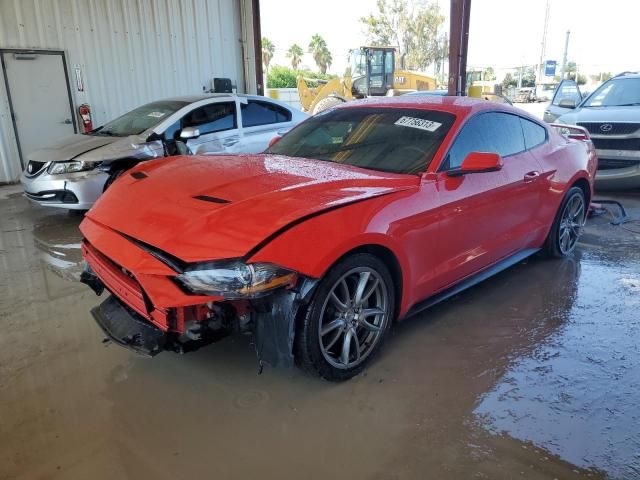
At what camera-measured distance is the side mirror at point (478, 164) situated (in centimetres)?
295

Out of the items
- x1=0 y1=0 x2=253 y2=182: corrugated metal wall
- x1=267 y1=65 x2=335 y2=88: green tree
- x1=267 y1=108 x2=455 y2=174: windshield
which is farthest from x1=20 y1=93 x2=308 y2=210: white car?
x1=267 y1=65 x2=335 y2=88: green tree

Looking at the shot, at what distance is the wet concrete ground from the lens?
6.93ft

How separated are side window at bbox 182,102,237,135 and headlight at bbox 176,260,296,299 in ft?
16.2

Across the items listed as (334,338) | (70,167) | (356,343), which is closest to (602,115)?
(356,343)

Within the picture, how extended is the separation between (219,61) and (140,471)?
11153 mm

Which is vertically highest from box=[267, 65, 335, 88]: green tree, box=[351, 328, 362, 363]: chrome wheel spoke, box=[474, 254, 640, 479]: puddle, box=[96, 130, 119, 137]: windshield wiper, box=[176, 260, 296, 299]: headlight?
box=[267, 65, 335, 88]: green tree

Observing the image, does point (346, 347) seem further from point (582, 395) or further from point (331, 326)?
point (582, 395)

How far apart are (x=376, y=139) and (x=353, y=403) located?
1.72m

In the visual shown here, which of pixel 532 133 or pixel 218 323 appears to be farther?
pixel 532 133

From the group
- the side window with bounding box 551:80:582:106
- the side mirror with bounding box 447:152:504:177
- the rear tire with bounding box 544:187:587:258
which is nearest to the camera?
the side mirror with bounding box 447:152:504:177

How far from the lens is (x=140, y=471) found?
205 cm

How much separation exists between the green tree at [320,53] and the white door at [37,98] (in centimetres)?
5075

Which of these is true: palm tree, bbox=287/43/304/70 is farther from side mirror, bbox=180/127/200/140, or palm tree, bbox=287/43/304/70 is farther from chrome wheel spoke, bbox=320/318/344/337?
chrome wheel spoke, bbox=320/318/344/337

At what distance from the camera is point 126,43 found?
391 inches
